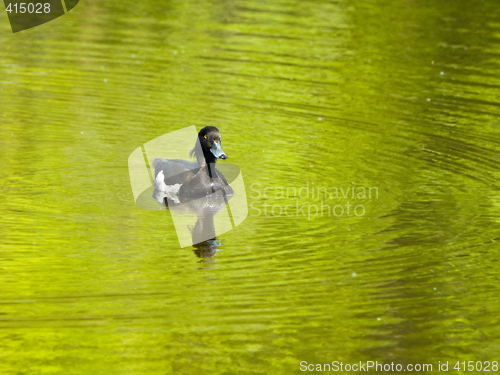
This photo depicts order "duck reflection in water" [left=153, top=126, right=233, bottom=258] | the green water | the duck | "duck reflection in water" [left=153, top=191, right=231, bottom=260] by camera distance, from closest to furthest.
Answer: the green water
"duck reflection in water" [left=153, top=191, right=231, bottom=260]
"duck reflection in water" [left=153, top=126, right=233, bottom=258]
the duck

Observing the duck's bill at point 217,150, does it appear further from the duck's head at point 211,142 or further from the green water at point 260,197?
the green water at point 260,197

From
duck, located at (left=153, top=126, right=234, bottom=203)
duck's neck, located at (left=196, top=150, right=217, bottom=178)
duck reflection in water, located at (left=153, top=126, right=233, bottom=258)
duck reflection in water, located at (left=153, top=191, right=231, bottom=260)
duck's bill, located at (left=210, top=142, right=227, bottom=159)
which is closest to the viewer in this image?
duck reflection in water, located at (left=153, top=191, right=231, bottom=260)

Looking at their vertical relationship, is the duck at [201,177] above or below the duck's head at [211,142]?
below

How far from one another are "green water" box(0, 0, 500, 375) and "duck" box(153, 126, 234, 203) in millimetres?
451

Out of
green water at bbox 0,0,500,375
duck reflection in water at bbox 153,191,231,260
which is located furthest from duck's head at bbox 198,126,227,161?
green water at bbox 0,0,500,375

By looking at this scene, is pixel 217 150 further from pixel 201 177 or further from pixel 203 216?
pixel 203 216

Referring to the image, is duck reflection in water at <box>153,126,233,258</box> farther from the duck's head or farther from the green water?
the green water

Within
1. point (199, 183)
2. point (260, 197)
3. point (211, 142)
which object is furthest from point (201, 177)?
point (260, 197)

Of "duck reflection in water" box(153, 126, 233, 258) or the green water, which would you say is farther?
"duck reflection in water" box(153, 126, 233, 258)

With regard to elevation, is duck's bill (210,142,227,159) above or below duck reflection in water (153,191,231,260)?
above

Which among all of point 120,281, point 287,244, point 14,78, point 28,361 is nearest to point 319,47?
point 14,78

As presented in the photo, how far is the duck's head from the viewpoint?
10469mm

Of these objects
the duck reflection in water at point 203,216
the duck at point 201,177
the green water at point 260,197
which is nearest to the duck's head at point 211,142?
the duck at point 201,177

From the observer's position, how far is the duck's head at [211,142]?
1047 cm
